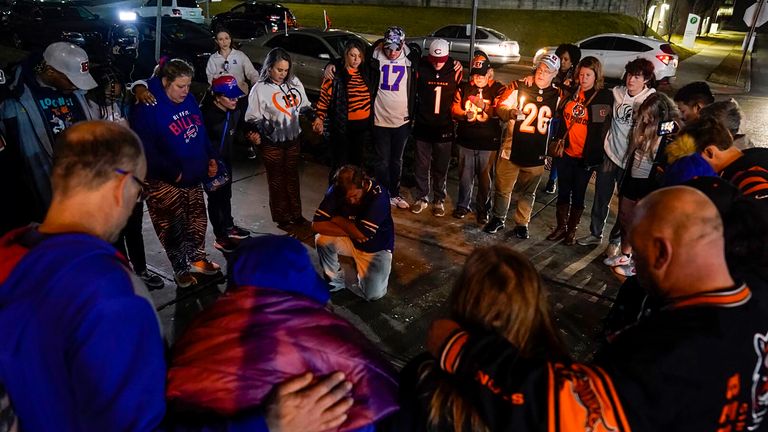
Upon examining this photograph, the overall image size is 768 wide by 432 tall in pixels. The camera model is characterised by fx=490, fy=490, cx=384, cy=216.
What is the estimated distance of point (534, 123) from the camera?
16.5 feet

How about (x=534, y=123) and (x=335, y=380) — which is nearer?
(x=335, y=380)

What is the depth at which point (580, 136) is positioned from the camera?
16.2 feet

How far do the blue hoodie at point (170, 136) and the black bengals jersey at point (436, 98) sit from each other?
8.31 feet

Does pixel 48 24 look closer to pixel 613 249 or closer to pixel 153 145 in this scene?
pixel 153 145

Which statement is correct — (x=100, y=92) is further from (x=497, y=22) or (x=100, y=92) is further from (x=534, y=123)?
(x=497, y=22)

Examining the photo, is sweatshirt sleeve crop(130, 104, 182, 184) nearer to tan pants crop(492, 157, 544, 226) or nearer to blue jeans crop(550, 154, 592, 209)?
tan pants crop(492, 157, 544, 226)

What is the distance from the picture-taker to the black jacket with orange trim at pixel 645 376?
1.31 meters

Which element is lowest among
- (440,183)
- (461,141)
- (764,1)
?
(440,183)

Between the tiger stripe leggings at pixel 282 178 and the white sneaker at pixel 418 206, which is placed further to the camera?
the white sneaker at pixel 418 206

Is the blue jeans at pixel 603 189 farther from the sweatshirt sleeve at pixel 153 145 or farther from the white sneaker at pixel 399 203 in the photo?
the sweatshirt sleeve at pixel 153 145

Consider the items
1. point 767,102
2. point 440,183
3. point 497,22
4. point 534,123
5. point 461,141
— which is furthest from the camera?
point 497,22

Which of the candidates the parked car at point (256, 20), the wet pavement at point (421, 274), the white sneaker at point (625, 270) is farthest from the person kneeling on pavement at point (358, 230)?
the parked car at point (256, 20)

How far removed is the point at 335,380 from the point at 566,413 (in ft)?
2.12

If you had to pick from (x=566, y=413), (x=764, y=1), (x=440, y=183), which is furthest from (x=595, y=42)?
(x=566, y=413)
